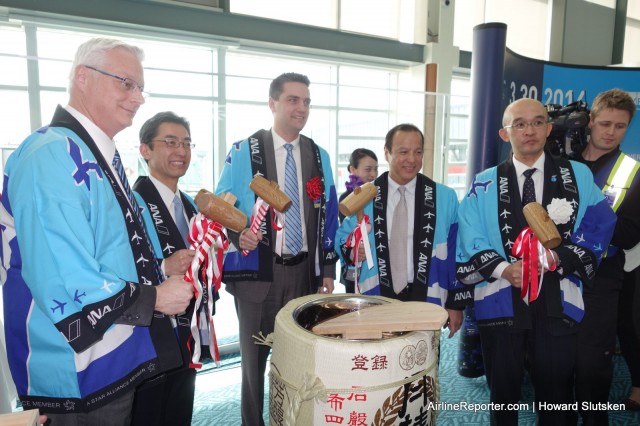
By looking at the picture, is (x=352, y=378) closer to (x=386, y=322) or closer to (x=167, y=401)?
(x=386, y=322)

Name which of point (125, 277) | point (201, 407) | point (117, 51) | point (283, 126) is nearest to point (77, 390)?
point (125, 277)

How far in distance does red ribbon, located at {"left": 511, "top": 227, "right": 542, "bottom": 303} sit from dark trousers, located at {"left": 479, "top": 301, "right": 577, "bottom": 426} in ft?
0.52

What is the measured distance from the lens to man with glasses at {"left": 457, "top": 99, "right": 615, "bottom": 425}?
1.80m

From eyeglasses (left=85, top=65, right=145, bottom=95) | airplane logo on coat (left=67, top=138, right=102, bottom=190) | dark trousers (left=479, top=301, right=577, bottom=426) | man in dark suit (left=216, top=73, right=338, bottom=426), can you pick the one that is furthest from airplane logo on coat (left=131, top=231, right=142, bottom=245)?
dark trousers (left=479, top=301, right=577, bottom=426)

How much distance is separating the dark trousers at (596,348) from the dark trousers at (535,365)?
0.46 meters

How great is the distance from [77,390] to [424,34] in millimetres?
8748

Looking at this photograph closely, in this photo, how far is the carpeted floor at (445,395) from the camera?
263 cm

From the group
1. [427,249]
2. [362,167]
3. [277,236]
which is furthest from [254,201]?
[362,167]

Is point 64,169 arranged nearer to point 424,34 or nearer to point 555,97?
point 555,97

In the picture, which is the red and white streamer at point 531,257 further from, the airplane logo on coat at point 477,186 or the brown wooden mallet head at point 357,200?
the brown wooden mallet head at point 357,200

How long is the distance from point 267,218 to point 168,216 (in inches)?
20.5

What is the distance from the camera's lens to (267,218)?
2170 millimetres

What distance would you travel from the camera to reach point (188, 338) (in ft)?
5.71

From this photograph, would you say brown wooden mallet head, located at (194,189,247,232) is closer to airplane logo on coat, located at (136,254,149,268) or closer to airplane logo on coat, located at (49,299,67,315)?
airplane logo on coat, located at (136,254,149,268)
